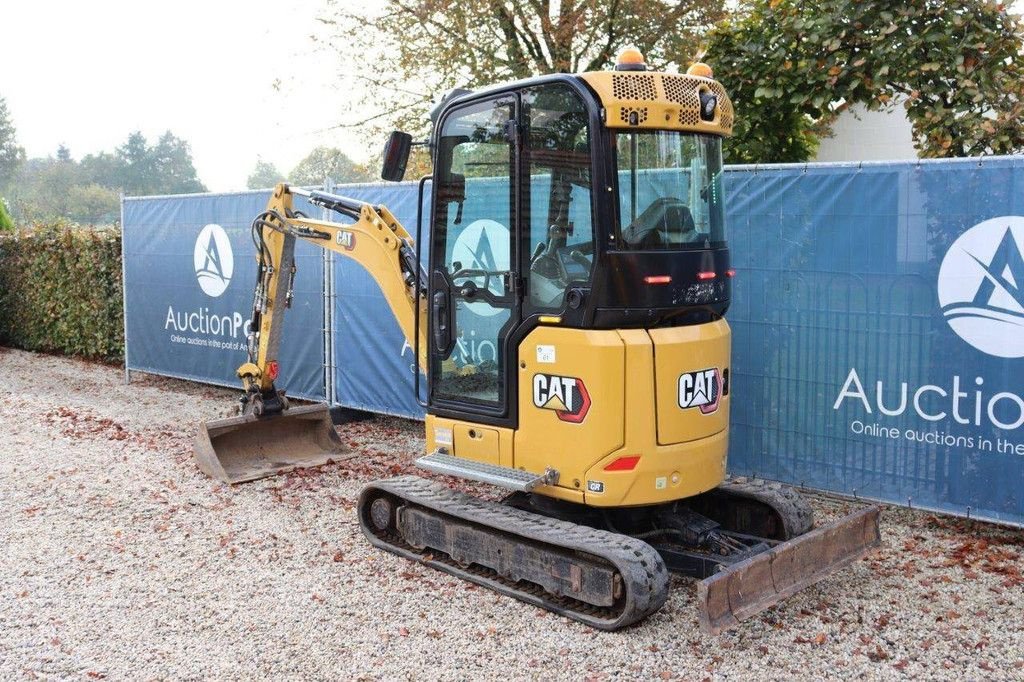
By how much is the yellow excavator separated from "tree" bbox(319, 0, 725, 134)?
29.6 feet


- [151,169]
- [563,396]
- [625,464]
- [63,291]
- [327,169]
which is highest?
[151,169]

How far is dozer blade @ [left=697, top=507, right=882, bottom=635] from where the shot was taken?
4.45 m

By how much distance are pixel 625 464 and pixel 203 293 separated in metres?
7.62

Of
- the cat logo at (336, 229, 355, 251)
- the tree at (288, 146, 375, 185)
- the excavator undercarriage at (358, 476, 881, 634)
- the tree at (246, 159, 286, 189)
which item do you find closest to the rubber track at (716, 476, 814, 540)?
the excavator undercarriage at (358, 476, 881, 634)

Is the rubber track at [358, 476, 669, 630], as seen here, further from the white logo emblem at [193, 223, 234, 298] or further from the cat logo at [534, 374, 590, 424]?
the white logo emblem at [193, 223, 234, 298]

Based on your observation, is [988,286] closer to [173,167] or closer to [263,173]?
[263,173]

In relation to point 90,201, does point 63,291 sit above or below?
below

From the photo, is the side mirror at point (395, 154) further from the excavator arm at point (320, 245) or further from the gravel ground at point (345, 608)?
the gravel ground at point (345, 608)

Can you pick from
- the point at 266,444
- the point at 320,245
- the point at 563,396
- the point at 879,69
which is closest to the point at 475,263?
the point at 563,396

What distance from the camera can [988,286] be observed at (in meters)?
6.00

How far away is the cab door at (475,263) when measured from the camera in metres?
5.28

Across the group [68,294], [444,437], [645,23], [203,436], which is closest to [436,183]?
[444,437]

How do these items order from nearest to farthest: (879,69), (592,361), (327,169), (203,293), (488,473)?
1. (592,361)
2. (488,473)
3. (879,69)
4. (203,293)
5. (327,169)

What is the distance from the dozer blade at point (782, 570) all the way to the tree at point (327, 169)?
20.5 feet
